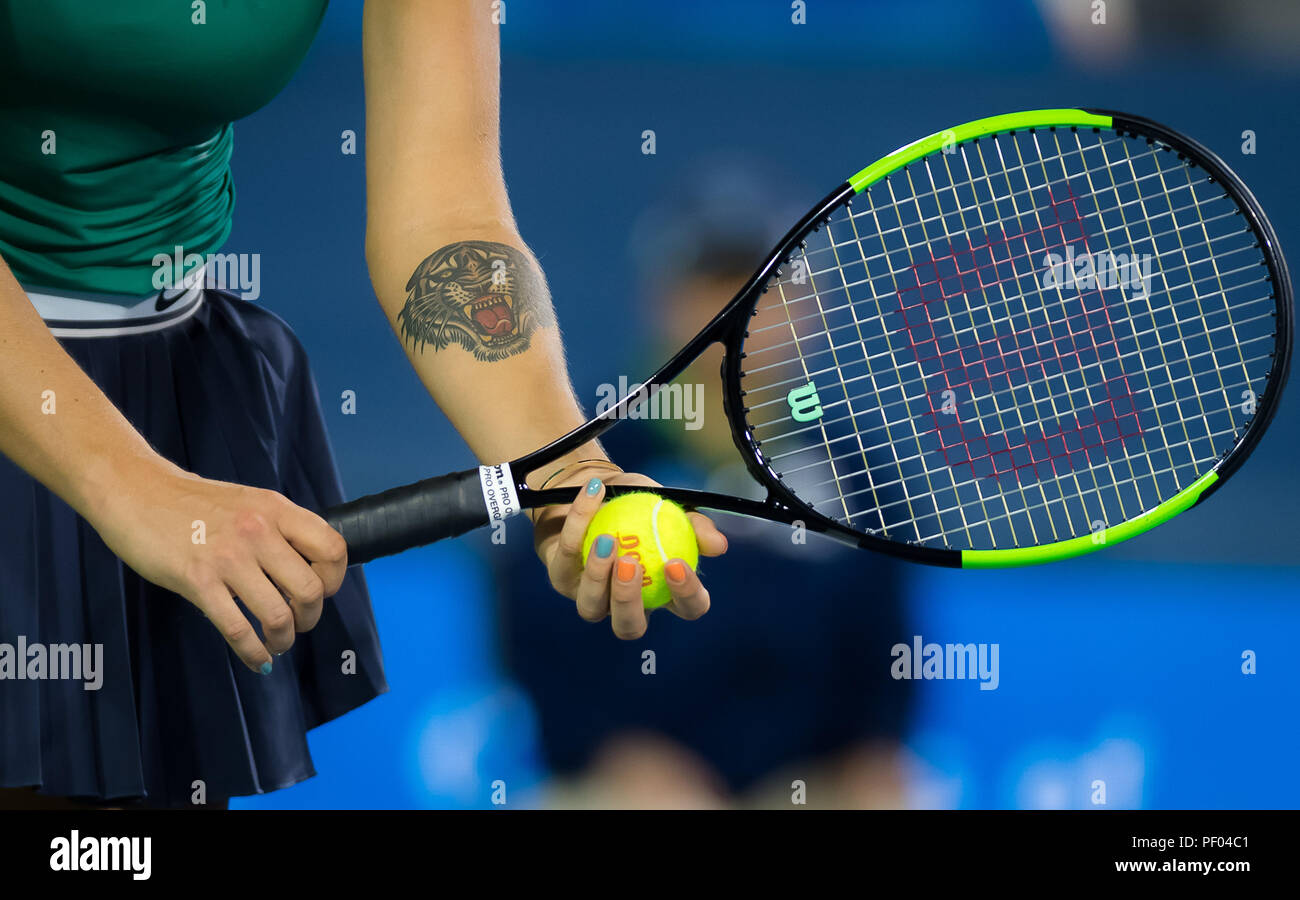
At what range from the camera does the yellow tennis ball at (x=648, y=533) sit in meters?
1.05

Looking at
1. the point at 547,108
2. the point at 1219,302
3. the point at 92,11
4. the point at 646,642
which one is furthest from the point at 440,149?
the point at 1219,302

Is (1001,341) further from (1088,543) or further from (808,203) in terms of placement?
(1088,543)

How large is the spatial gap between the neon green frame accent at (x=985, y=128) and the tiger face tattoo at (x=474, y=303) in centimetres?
33

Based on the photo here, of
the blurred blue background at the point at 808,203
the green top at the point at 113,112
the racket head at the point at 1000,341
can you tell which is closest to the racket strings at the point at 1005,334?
the racket head at the point at 1000,341

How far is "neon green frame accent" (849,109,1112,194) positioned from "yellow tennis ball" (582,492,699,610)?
1.21 ft

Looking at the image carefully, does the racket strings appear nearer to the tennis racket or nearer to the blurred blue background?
the tennis racket

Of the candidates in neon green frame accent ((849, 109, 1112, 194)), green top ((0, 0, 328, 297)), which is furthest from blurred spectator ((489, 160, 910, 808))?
green top ((0, 0, 328, 297))

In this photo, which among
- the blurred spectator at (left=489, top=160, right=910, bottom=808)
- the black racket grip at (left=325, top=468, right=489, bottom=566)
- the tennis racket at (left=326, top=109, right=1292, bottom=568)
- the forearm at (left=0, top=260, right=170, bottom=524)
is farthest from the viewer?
the blurred spectator at (left=489, top=160, right=910, bottom=808)

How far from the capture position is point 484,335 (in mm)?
1138

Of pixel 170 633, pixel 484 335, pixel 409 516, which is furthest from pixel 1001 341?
pixel 170 633

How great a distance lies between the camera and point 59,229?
3.33 feet

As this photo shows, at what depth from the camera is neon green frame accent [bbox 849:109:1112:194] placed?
1.16 meters

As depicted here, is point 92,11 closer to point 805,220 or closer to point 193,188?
point 193,188

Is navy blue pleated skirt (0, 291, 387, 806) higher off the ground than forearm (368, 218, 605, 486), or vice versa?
forearm (368, 218, 605, 486)
